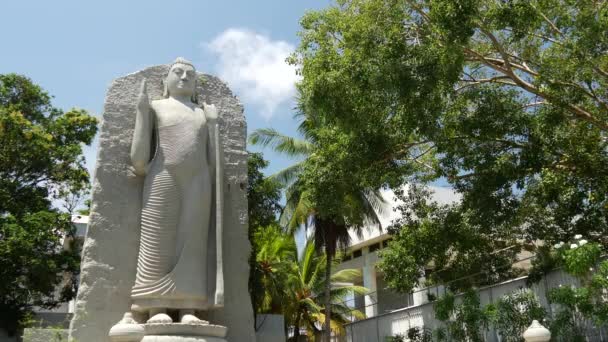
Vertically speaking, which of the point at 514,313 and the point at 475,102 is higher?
the point at 475,102

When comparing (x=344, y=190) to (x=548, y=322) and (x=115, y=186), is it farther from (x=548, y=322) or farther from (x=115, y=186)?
(x=115, y=186)

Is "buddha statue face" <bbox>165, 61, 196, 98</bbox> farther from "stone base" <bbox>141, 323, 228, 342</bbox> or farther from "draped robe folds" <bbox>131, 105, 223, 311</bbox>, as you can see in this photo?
"stone base" <bbox>141, 323, 228, 342</bbox>

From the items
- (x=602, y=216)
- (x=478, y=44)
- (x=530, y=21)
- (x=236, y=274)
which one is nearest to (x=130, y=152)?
(x=236, y=274)

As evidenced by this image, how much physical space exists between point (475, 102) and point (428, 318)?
6101 millimetres

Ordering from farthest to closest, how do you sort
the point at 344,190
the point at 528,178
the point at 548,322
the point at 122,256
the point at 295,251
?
1. the point at 295,251
2. the point at 344,190
3. the point at 528,178
4. the point at 548,322
5. the point at 122,256

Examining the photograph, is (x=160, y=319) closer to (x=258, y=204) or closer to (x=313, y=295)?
(x=258, y=204)

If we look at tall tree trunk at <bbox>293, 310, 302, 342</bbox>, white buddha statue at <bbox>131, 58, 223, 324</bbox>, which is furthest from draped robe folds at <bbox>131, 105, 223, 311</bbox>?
tall tree trunk at <bbox>293, 310, 302, 342</bbox>

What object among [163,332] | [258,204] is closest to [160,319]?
[163,332]

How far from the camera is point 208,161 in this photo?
8.99 metres

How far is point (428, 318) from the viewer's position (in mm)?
15531

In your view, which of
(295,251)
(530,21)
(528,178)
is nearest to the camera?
(530,21)

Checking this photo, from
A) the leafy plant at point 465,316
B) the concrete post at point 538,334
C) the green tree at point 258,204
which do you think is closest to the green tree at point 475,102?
the leafy plant at point 465,316

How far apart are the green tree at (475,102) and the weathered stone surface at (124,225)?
2.53 m

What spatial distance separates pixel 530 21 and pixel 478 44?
2.71 meters
